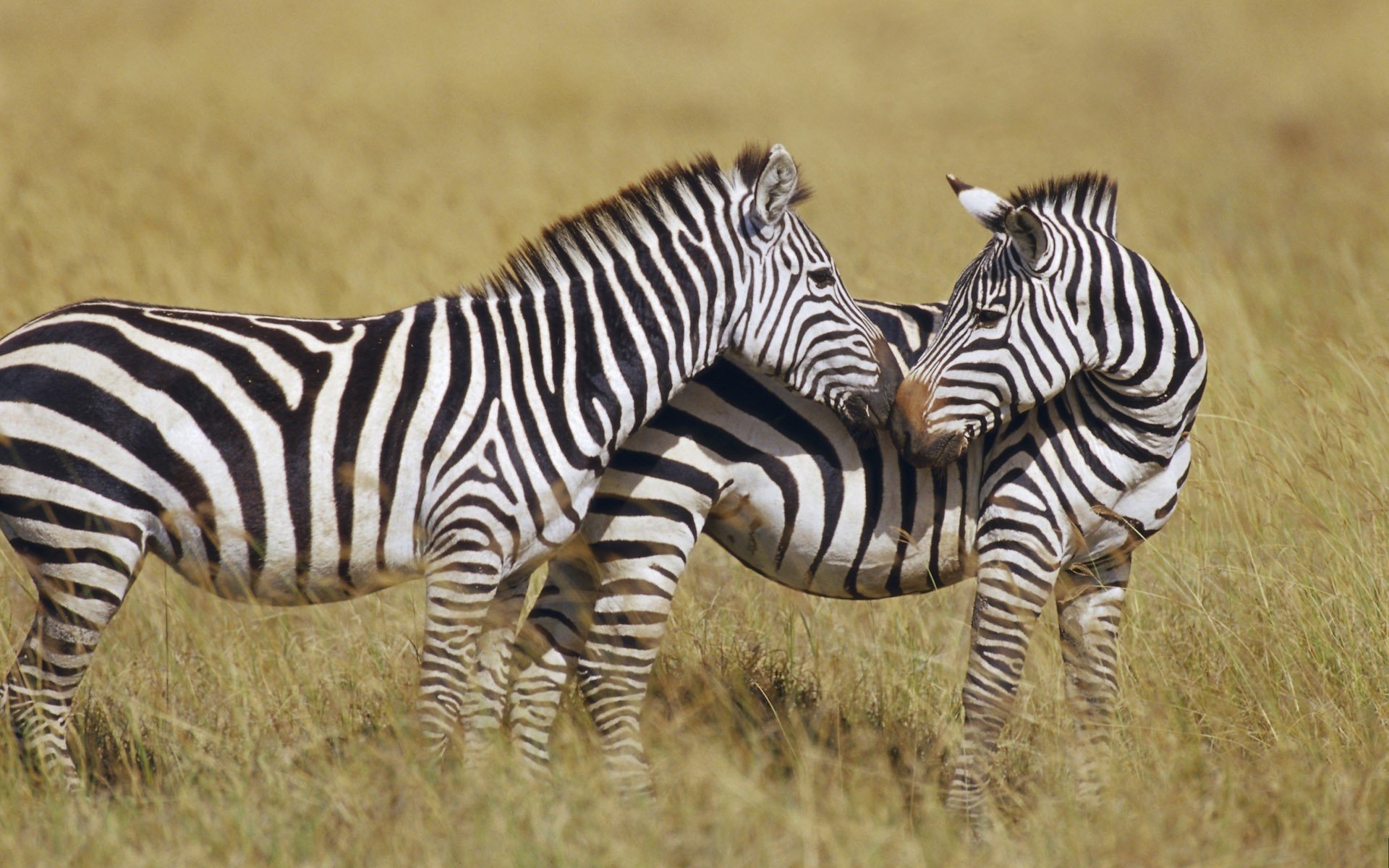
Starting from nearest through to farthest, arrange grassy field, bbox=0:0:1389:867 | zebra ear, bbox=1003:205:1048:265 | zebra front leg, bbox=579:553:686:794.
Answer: grassy field, bbox=0:0:1389:867
zebra ear, bbox=1003:205:1048:265
zebra front leg, bbox=579:553:686:794

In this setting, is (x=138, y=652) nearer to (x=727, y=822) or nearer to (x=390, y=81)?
(x=727, y=822)

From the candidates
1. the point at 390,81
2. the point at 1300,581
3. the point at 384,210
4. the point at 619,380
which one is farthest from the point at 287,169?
the point at 1300,581

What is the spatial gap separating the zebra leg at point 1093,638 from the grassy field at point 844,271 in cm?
18

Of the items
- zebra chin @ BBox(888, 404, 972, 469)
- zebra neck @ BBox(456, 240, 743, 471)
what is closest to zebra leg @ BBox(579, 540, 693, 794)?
zebra neck @ BBox(456, 240, 743, 471)

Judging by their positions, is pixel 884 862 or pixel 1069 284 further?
pixel 1069 284

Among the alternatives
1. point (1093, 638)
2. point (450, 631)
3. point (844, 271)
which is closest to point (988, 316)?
point (1093, 638)

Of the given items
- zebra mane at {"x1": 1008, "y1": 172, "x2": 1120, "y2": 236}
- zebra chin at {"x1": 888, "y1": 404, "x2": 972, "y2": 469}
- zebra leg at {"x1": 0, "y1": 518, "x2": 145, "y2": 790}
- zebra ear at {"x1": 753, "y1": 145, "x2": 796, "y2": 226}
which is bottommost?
zebra leg at {"x1": 0, "y1": 518, "x2": 145, "y2": 790}

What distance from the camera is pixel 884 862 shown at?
396 cm

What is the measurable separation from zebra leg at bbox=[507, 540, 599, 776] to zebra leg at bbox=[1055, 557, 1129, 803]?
1.90m

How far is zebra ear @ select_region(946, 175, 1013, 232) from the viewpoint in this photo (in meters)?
4.86

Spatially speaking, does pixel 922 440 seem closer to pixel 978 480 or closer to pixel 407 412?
pixel 978 480

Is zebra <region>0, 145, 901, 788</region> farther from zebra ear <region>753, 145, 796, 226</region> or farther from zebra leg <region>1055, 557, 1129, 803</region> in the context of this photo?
zebra leg <region>1055, 557, 1129, 803</region>

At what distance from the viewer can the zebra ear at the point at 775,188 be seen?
484 centimetres

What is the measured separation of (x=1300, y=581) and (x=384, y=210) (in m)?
9.20
